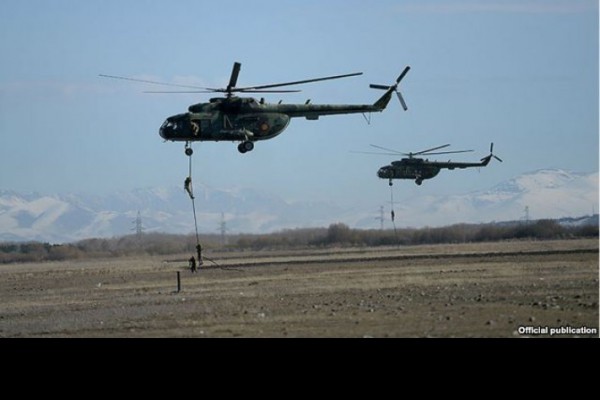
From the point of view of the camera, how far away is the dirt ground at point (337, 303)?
86.8 feet

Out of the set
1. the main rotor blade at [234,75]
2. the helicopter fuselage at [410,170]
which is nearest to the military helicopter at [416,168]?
the helicopter fuselage at [410,170]

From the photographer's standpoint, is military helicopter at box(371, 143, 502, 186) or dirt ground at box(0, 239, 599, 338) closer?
dirt ground at box(0, 239, 599, 338)

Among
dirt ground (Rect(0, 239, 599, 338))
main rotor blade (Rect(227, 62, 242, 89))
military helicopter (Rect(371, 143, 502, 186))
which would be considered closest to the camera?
dirt ground (Rect(0, 239, 599, 338))

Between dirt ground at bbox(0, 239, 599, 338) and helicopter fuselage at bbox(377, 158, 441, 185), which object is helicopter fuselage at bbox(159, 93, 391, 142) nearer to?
dirt ground at bbox(0, 239, 599, 338)

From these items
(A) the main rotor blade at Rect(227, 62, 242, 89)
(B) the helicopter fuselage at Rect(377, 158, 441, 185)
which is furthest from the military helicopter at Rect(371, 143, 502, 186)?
(A) the main rotor blade at Rect(227, 62, 242, 89)

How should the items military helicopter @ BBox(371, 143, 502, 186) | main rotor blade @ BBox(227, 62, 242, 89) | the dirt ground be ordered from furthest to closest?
military helicopter @ BBox(371, 143, 502, 186)
main rotor blade @ BBox(227, 62, 242, 89)
the dirt ground

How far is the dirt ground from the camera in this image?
2645 cm

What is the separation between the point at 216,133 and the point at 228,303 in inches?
689

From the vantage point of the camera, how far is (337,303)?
33.4m

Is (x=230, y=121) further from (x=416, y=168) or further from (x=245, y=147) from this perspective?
(x=416, y=168)

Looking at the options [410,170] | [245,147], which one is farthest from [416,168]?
[245,147]

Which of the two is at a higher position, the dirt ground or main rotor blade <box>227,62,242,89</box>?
main rotor blade <box>227,62,242,89</box>
